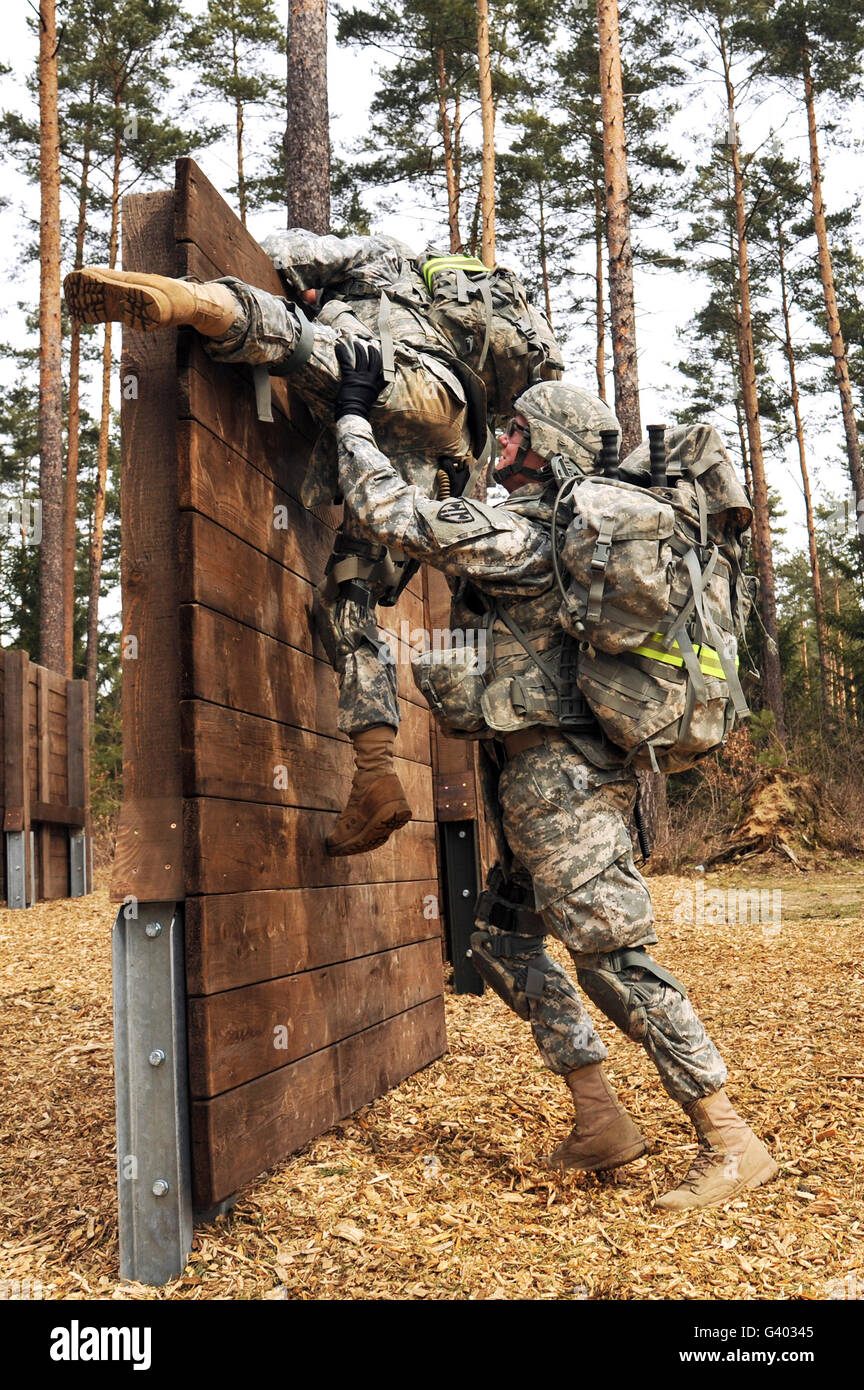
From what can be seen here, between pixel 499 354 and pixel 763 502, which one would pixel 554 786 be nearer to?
pixel 499 354

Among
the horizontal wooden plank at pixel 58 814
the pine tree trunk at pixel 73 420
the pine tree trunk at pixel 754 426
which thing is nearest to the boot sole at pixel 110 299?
the horizontal wooden plank at pixel 58 814

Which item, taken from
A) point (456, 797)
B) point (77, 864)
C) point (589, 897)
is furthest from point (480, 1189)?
point (77, 864)

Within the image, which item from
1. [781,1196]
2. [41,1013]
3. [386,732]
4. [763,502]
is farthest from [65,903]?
[763,502]

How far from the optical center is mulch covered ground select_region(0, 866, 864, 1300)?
2.75 metres

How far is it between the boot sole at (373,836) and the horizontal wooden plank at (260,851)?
0.08 m

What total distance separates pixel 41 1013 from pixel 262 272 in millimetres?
3919

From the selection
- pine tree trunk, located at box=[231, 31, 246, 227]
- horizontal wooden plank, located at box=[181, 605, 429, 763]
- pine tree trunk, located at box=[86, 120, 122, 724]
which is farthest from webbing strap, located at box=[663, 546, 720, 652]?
pine tree trunk, located at box=[231, 31, 246, 227]

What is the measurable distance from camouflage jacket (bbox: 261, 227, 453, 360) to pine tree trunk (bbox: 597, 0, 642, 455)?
7.37 m

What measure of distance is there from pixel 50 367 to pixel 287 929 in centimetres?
1258

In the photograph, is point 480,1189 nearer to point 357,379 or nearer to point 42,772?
point 357,379

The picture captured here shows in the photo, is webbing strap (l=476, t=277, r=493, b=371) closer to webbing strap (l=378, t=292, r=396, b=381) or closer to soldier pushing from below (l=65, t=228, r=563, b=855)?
soldier pushing from below (l=65, t=228, r=563, b=855)

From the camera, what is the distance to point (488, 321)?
13.3ft

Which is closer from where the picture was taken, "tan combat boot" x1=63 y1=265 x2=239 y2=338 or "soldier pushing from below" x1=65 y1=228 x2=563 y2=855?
"tan combat boot" x1=63 y1=265 x2=239 y2=338
